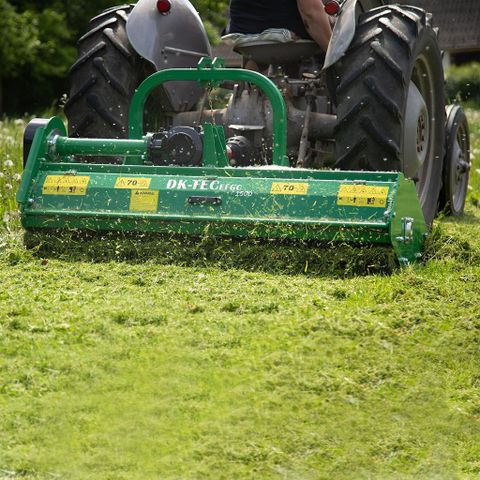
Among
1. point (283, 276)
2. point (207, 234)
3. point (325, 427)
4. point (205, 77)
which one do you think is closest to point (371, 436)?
point (325, 427)


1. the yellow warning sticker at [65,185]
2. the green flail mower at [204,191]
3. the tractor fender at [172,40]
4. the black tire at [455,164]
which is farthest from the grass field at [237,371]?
the black tire at [455,164]

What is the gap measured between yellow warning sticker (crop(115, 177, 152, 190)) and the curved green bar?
0.47 meters

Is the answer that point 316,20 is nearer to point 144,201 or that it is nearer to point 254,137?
point 254,137

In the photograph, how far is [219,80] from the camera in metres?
5.88

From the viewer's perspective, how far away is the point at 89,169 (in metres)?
5.62

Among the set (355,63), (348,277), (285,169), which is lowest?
(348,277)

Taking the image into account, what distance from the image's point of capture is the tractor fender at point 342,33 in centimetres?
574

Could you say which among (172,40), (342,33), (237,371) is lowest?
(237,371)

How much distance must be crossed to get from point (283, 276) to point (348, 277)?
0.96ft

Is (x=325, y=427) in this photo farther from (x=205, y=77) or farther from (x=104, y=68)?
(x=104, y=68)

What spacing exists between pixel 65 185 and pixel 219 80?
0.98m

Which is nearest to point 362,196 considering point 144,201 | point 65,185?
point 144,201

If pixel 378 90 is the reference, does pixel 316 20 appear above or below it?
above

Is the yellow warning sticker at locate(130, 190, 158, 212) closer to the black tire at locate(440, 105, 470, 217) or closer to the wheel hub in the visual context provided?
the wheel hub
